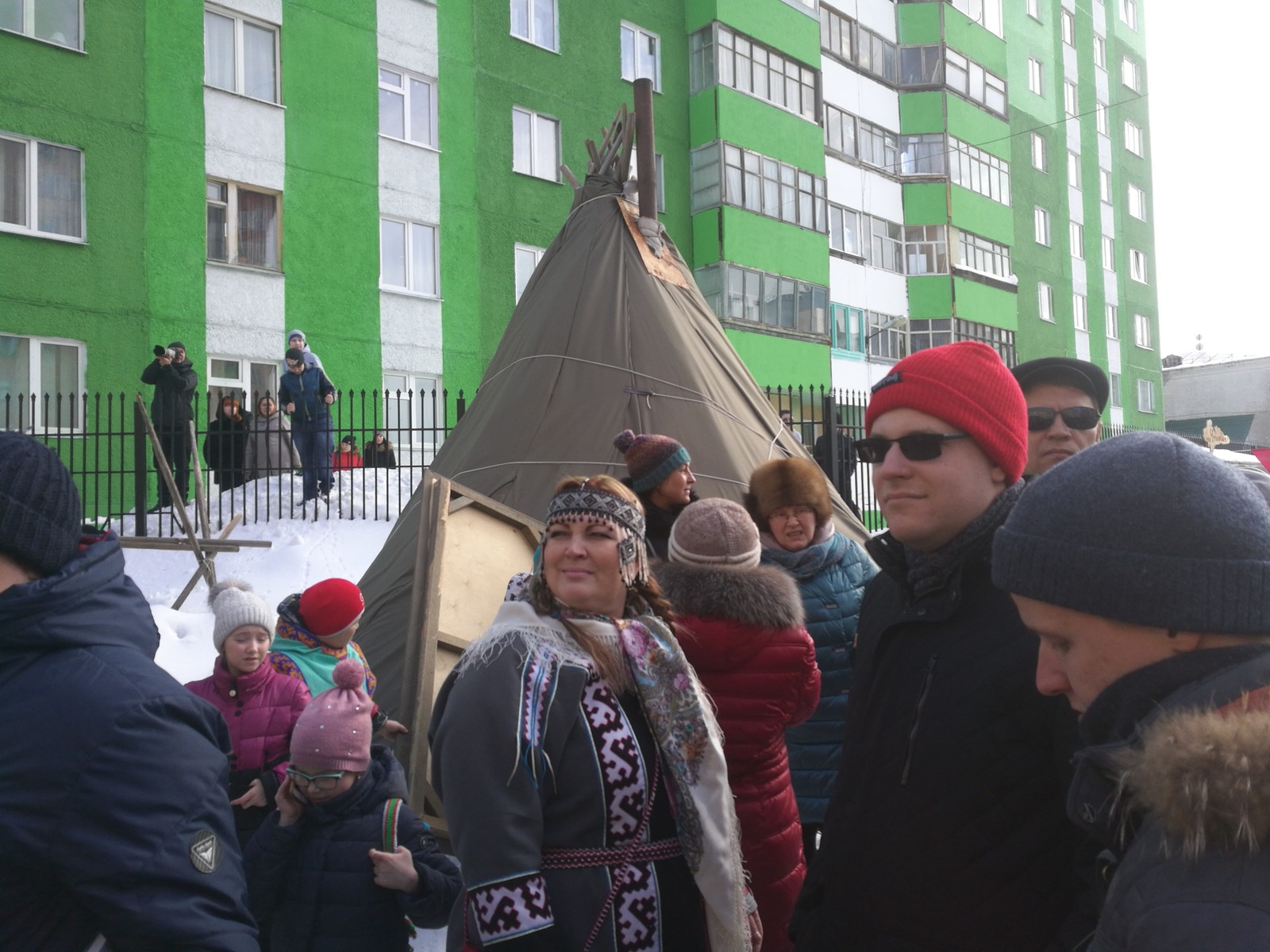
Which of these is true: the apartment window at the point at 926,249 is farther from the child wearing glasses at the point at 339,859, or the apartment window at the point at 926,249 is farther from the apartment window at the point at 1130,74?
the child wearing glasses at the point at 339,859

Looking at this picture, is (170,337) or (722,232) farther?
(722,232)

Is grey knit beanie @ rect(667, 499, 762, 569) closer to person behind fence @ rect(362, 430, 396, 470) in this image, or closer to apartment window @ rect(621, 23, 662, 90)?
person behind fence @ rect(362, 430, 396, 470)

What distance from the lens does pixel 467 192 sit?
1875 cm

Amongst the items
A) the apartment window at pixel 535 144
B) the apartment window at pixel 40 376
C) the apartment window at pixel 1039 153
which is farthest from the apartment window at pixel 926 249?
the apartment window at pixel 40 376

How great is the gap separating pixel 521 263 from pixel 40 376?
8.44 meters

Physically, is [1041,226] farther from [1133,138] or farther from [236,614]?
[236,614]

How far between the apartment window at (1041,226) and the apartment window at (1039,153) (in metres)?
1.41

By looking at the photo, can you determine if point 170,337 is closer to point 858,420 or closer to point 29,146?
point 29,146

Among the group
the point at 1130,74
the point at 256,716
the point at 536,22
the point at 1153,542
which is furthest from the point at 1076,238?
the point at 1153,542

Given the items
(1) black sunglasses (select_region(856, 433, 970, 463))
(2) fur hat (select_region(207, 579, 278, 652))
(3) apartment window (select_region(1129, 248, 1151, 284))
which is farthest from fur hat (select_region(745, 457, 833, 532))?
(3) apartment window (select_region(1129, 248, 1151, 284))

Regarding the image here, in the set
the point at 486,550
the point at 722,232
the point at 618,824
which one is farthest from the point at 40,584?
the point at 722,232

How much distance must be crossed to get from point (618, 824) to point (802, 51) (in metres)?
24.8

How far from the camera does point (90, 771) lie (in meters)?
1.50

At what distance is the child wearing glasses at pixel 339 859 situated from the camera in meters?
2.98
